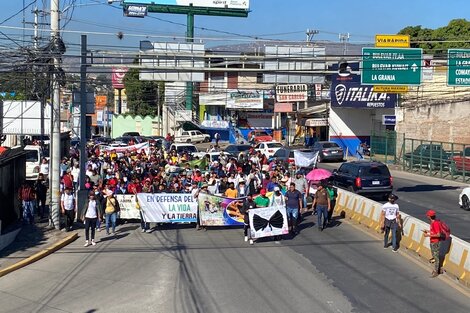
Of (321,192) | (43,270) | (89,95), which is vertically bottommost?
(43,270)

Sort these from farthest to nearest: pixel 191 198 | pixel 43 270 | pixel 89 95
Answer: pixel 89 95 → pixel 191 198 → pixel 43 270

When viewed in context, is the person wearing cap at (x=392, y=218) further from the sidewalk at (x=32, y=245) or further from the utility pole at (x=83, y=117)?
the utility pole at (x=83, y=117)

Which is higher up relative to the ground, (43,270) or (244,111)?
(244,111)

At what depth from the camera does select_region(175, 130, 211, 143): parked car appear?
75.1 metres

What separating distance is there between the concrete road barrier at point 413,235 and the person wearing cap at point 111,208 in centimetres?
790

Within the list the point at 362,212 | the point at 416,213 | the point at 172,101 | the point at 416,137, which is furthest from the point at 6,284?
the point at 172,101

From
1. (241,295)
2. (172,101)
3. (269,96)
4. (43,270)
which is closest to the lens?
(241,295)

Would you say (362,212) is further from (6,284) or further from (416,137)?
(416,137)

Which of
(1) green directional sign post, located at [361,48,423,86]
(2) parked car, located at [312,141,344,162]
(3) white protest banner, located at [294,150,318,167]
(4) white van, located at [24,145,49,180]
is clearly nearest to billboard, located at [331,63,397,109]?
(2) parked car, located at [312,141,344,162]

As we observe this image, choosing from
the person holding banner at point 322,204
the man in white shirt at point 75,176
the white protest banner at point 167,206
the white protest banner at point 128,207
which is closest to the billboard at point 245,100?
the man in white shirt at point 75,176

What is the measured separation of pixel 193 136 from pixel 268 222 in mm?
58144

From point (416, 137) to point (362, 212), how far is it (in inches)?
1128

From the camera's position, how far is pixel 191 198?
20938 mm

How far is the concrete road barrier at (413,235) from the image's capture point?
13516mm
